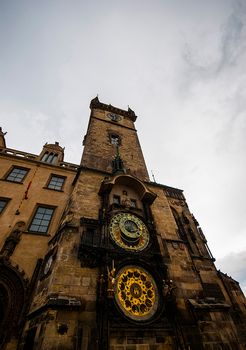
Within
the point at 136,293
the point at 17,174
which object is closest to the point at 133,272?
the point at 136,293

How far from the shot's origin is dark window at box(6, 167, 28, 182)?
1283cm

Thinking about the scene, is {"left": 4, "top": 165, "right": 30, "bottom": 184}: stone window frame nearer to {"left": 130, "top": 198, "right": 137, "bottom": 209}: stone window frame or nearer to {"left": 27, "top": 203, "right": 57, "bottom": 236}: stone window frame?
{"left": 27, "top": 203, "right": 57, "bottom": 236}: stone window frame

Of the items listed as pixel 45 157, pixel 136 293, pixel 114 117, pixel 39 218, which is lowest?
pixel 136 293

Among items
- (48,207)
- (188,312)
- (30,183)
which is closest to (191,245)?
(188,312)

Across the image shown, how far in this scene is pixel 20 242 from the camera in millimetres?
9242

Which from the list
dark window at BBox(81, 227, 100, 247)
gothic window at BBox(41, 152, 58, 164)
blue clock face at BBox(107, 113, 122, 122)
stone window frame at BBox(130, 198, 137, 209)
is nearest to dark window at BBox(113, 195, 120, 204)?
stone window frame at BBox(130, 198, 137, 209)

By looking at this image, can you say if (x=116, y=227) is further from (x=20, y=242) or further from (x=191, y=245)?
(x=191, y=245)

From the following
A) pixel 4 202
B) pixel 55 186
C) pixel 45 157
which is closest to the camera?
pixel 4 202

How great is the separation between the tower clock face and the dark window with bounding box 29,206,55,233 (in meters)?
4.30

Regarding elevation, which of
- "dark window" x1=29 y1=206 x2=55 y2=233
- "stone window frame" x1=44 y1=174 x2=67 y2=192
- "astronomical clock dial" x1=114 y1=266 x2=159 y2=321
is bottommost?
"astronomical clock dial" x1=114 y1=266 x2=159 y2=321

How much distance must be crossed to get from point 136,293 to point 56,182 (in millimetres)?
9579

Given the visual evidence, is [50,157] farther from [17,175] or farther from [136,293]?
[136,293]

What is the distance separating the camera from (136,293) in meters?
6.97

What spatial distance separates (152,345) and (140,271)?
2280 millimetres
